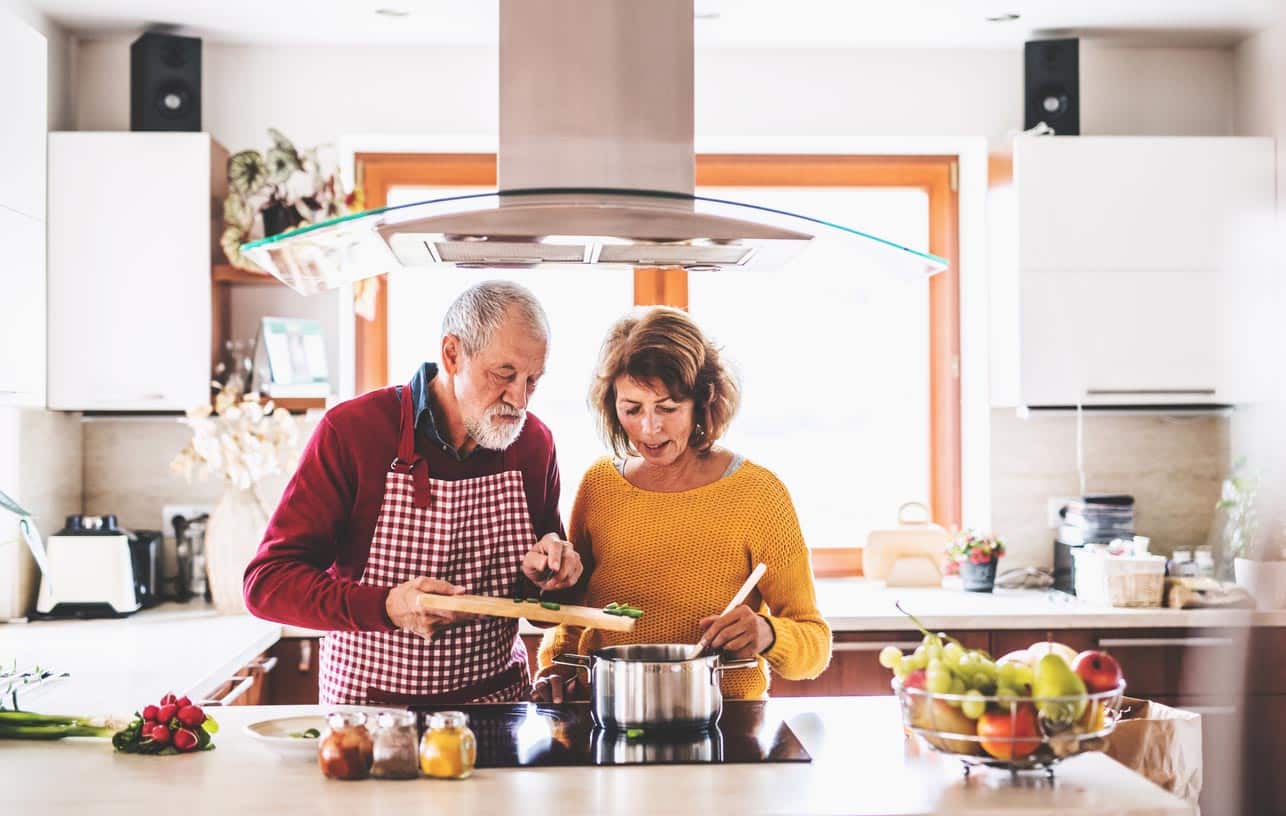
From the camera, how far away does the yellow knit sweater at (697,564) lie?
2361 millimetres

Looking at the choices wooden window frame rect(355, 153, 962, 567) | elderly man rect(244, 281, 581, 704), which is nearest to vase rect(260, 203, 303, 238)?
wooden window frame rect(355, 153, 962, 567)

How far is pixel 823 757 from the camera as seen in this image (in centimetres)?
192

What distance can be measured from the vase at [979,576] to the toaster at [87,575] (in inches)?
98.0

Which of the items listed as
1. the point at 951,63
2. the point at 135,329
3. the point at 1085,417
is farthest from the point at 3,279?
the point at 1085,417

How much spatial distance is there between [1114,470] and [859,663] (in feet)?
4.15

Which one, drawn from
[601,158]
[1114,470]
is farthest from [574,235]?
[1114,470]

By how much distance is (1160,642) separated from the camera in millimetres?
3654

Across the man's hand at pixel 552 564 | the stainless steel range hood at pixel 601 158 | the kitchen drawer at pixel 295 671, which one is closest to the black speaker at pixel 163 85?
A: the kitchen drawer at pixel 295 671

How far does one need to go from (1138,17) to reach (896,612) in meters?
1.98

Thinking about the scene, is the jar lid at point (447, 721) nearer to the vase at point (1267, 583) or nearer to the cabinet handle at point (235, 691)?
the cabinet handle at point (235, 691)

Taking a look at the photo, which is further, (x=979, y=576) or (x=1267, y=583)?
(x=979, y=576)

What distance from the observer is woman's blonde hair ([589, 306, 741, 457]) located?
2.42 meters

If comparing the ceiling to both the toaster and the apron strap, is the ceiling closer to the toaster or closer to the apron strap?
the toaster

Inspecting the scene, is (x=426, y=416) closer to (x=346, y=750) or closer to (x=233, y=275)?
(x=346, y=750)
